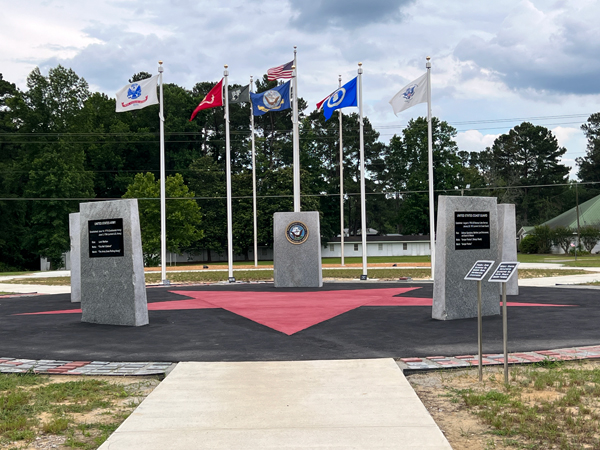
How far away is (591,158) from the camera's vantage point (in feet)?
315

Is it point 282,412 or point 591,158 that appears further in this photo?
point 591,158

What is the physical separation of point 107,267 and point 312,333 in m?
4.68

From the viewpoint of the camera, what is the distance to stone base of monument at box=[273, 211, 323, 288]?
20.5 meters

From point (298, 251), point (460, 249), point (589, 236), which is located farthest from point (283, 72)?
point (589, 236)

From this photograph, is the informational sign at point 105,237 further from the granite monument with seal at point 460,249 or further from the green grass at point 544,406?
the green grass at point 544,406

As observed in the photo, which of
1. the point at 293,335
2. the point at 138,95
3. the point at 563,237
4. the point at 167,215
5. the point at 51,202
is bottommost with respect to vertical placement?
the point at 293,335

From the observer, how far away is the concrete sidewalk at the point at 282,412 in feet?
15.8

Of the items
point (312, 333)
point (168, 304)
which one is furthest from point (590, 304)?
point (168, 304)

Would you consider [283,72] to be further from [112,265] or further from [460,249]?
[460,249]

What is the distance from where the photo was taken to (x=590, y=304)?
14.2 m

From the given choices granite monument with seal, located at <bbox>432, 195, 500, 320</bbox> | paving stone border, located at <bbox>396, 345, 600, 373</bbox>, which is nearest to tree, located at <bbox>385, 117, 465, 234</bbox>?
granite monument with seal, located at <bbox>432, 195, 500, 320</bbox>

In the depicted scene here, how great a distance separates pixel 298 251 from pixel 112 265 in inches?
362

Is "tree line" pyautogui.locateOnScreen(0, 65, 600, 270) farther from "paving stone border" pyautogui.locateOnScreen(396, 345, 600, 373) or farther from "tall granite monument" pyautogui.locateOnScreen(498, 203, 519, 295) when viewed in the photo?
"paving stone border" pyautogui.locateOnScreen(396, 345, 600, 373)

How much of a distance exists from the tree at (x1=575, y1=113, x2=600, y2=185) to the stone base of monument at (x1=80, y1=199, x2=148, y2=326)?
95805 millimetres
